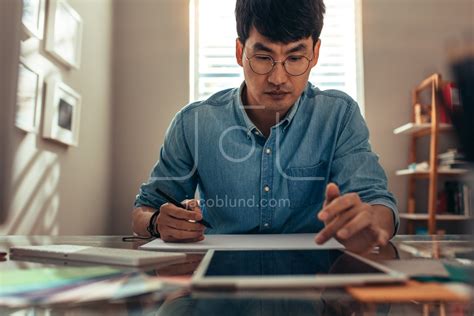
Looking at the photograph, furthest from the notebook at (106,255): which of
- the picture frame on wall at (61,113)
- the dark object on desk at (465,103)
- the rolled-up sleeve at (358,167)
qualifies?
the picture frame on wall at (61,113)

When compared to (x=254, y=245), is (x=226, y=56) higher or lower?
higher

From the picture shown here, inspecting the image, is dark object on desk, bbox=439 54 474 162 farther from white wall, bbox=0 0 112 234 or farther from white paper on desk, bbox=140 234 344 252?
white wall, bbox=0 0 112 234

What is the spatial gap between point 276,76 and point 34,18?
1.26 m

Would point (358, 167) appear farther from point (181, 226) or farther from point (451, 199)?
point (451, 199)

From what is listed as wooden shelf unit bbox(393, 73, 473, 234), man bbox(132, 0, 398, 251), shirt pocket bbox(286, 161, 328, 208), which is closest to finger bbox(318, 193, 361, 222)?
man bbox(132, 0, 398, 251)

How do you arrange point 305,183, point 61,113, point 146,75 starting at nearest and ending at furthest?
point 305,183
point 61,113
point 146,75

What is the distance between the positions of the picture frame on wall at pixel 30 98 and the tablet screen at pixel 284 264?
1.42 meters

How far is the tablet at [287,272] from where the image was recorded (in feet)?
1.10

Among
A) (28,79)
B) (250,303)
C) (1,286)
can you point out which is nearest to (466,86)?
(250,303)

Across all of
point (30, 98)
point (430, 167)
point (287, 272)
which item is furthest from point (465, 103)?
point (430, 167)

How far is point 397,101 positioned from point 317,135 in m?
2.14

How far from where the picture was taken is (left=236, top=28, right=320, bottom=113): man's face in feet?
3.41

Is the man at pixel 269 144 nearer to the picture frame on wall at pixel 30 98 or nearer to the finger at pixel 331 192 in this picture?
the finger at pixel 331 192

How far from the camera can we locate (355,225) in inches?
22.2
